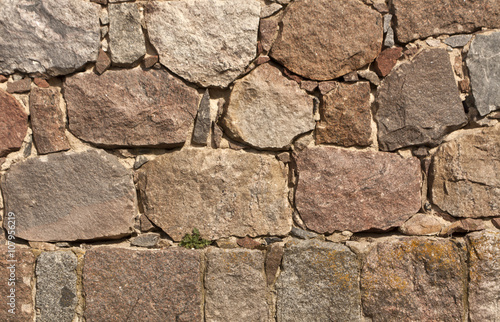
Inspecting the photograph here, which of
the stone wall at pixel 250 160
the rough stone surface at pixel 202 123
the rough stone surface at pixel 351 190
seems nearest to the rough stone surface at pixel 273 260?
the stone wall at pixel 250 160

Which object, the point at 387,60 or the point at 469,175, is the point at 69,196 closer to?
the point at 387,60

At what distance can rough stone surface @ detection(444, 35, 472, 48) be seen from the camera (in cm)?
214

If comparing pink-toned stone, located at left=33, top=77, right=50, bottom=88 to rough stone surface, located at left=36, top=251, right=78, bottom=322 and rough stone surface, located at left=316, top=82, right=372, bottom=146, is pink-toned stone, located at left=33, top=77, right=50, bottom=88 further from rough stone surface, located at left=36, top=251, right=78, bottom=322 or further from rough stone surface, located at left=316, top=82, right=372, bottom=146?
rough stone surface, located at left=316, top=82, right=372, bottom=146

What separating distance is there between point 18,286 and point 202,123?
1.13 metres

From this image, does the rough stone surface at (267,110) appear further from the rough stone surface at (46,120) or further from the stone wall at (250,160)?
the rough stone surface at (46,120)

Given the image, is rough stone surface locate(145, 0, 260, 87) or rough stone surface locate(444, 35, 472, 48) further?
rough stone surface locate(444, 35, 472, 48)

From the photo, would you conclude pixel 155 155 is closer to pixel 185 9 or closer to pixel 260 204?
pixel 260 204

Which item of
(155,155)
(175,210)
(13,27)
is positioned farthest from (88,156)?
(13,27)

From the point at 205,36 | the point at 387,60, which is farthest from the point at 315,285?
the point at 205,36

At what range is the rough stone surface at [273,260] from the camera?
2.05 m

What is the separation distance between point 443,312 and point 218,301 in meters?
1.08

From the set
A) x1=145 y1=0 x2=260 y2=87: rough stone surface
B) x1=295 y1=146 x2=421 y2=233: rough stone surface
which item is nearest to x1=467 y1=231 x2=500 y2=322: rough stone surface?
x1=295 y1=146 x2=421 y2=233: rough stone surface

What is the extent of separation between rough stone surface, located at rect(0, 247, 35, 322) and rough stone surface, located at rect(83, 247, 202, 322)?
26 cm

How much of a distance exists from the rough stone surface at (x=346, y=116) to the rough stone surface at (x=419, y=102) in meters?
0.08
